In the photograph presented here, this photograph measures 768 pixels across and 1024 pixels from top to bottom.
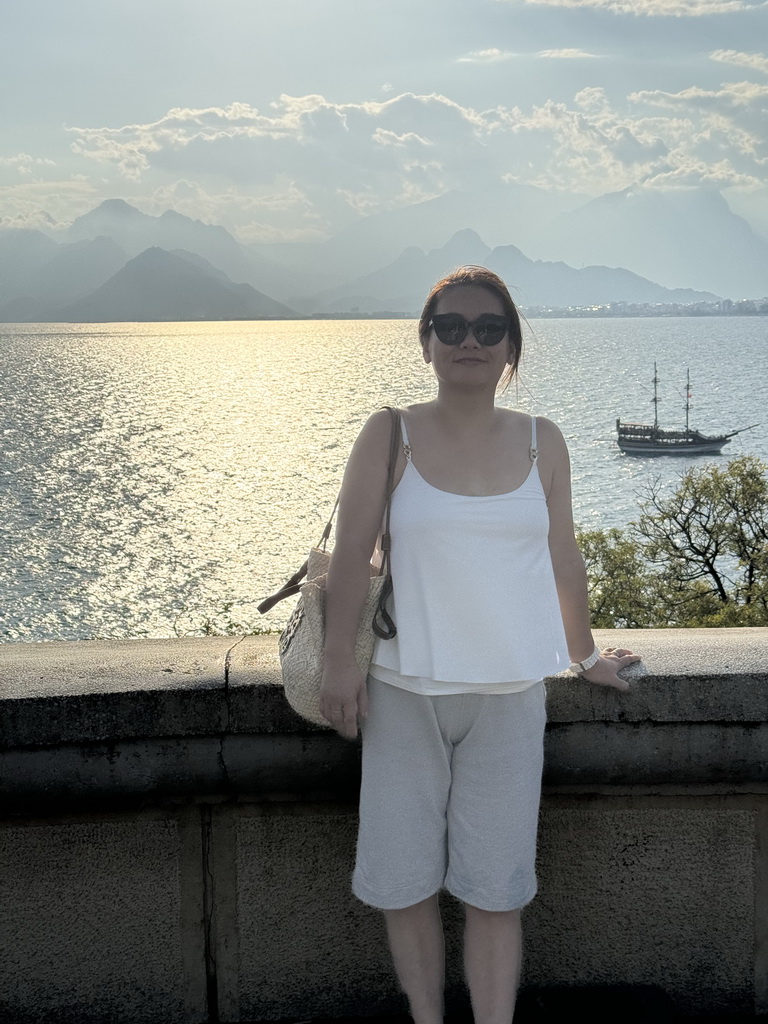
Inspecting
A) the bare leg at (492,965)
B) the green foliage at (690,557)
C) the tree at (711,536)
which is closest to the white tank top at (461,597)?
the bare leg at (492,965)

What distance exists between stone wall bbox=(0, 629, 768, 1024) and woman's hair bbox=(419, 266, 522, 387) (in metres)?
0.88

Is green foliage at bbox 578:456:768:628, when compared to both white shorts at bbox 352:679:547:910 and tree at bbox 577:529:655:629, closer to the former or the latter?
tree at bbox 577:529:655:629

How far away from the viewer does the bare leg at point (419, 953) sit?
8.33 ft

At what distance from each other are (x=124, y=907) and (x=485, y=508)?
137 cm

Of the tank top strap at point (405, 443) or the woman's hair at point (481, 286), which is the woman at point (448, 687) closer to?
the tank top strap at point (405, 443)

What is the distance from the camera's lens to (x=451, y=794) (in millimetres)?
2482

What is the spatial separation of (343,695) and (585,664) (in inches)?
25.6

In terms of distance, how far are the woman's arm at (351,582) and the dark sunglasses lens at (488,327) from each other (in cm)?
38

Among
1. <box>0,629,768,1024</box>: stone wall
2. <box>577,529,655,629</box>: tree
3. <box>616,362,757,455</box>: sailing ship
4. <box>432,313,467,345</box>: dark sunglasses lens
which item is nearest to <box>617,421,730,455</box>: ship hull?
<box>616,362,757,455</box>: sailing ship

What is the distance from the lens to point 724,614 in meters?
25.8

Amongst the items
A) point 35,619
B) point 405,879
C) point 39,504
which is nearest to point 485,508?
point 405,879

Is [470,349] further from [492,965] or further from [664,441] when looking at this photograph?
[664,441]

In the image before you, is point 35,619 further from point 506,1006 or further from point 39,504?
point 506,1006

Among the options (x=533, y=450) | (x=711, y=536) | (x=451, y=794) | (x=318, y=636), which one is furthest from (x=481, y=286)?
(x=711, y=536)
